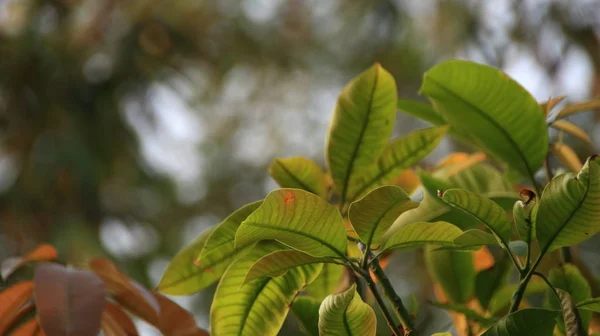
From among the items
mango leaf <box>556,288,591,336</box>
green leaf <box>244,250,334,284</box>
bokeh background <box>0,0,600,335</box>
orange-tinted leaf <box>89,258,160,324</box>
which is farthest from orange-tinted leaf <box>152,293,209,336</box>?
bokeh background <box>0,0,600,335</box>

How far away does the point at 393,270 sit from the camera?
10.9ft

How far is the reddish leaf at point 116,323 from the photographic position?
1.48 feet

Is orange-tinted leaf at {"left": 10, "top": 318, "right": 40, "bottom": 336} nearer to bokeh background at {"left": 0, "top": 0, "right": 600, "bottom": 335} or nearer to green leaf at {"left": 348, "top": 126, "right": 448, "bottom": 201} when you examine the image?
green leaf at {"left": 348, "top": 126, "right": 448, "bottom": 201}

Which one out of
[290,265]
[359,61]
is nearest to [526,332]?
[290,265]

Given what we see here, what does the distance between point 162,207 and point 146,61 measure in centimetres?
75

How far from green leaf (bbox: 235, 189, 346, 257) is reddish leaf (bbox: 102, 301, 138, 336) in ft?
0.53

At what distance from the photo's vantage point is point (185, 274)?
1.43 feet

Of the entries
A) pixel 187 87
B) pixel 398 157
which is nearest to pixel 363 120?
pixel 398 157

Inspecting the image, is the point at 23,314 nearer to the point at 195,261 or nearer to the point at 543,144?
the point at 195,261

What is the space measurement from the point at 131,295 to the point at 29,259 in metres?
0.08

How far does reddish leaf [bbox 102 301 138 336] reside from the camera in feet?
1.48

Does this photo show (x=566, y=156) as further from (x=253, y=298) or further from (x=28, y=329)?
(x=28, y=329)

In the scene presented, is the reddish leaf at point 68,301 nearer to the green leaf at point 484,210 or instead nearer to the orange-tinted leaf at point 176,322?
the orange-tinted leaf at point 176,322

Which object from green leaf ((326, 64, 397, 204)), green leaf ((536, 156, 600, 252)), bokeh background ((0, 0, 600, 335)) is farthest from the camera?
bokeh background ((0, 0, 600, 335))
